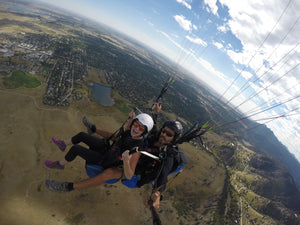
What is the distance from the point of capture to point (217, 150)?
→ 58.7m

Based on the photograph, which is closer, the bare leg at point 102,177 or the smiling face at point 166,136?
the bare leg at point 102,177

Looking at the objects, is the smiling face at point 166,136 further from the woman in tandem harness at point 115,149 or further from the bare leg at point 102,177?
the bare leg at point 102,177

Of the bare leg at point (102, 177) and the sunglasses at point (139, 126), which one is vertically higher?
the sunglasses at point (139, 126)

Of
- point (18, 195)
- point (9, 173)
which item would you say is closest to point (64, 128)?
point (9, 173)

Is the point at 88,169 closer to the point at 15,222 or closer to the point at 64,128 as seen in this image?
the point at 15,222

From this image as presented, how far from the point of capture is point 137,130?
4.63m

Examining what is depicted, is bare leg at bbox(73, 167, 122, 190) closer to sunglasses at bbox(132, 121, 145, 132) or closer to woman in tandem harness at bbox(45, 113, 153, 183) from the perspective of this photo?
woman in tandem harness at bbox(45, 113, 153, 183)

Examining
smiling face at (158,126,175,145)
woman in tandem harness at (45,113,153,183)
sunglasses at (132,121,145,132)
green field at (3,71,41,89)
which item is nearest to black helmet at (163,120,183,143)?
smiling face at (158,126,175,145)

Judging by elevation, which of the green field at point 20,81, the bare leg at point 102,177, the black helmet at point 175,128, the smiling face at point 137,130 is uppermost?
the black helmet at point 175,128

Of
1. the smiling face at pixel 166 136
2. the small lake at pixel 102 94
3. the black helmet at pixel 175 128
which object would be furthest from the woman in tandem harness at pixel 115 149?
the small lake at pixel 102 94

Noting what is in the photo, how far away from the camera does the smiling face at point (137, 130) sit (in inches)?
182

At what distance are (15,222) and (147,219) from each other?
48.5ft

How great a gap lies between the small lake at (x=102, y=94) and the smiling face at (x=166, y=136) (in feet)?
149

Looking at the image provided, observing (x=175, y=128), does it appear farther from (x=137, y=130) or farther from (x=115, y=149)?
(x=115, y=149)
